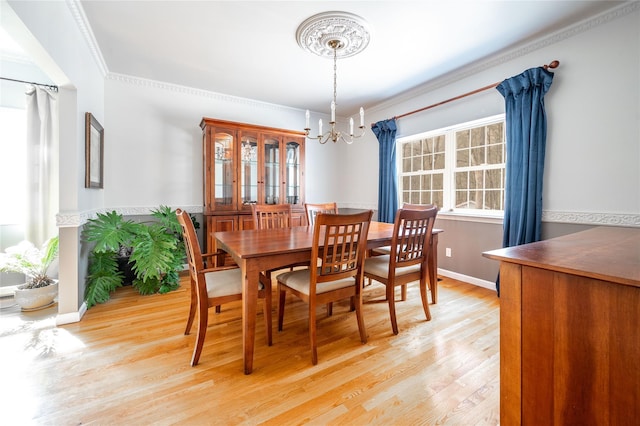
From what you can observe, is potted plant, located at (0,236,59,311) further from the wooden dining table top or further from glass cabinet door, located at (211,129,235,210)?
the wooden dining table top

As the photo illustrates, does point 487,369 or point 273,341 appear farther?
point 273,341

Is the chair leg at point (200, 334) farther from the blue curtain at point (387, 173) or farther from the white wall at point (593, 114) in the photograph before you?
the white wall at point (593, 114)

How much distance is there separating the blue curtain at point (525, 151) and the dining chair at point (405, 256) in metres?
1.09

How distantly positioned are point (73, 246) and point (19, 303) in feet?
2.76

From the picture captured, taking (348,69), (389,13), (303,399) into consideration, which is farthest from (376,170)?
(303,399)

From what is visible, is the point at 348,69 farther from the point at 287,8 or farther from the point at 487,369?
the point at 487,369

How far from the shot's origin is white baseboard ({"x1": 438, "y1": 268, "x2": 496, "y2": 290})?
9.82 feet

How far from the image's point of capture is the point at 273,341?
6.41 ft

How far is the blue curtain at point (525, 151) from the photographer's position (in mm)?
2498

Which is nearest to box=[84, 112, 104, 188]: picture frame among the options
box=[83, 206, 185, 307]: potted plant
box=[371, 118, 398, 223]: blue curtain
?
box=[83, 206, 185, 307]: potted plant

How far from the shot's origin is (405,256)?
6.99 ft

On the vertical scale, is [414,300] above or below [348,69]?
below

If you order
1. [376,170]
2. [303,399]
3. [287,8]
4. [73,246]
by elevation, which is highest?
[287,8]

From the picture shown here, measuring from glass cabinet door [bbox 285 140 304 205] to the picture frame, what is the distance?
2.15 m
